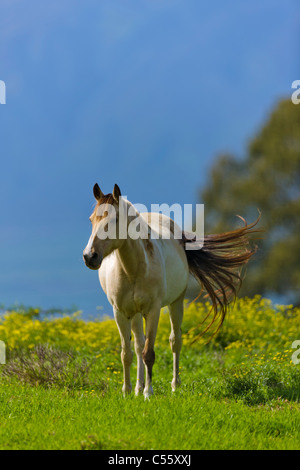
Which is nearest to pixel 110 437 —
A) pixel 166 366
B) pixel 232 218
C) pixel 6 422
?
pixel 6 422

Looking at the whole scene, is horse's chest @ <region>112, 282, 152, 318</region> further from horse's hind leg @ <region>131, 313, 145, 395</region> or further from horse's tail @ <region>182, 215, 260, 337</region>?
horse's tail @ <region>182, 215, 260, 337</region>

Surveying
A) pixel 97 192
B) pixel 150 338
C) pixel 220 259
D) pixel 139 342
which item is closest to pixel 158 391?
pixel 139 342

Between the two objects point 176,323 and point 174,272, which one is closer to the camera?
point 174,272

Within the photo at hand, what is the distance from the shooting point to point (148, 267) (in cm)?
666

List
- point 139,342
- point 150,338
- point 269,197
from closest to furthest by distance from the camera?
point 150,338 → point 139,342 → point 269,197

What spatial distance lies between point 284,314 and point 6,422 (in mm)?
9766

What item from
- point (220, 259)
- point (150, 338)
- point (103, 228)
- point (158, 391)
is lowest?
point (158, 391)

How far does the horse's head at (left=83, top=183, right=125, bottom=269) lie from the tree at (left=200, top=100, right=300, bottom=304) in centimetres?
1457

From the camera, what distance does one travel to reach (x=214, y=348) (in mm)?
11922

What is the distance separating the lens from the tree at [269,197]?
66.6 feet

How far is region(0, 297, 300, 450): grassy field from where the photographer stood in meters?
4.99

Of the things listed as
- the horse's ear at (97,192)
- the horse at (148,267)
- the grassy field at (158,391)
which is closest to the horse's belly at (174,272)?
the horse at (148,267)

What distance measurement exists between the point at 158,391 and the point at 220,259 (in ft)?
7.31

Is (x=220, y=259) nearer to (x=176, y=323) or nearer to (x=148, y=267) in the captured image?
(x=176, y=323)
